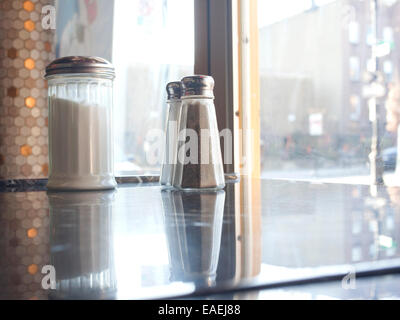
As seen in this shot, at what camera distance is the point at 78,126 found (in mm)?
774

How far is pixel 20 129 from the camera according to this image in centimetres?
142

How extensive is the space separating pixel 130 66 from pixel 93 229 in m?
1.77

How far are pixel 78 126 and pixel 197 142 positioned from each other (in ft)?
0.71

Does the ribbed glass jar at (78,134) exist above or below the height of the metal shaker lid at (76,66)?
below

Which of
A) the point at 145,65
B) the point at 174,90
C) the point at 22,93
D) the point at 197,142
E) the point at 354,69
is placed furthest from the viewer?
the point at 354,69

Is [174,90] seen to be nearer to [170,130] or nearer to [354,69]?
[170,130]

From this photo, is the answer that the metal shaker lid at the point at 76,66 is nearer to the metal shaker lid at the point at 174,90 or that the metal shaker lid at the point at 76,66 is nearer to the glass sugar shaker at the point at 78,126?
the glass sugar shaker at the point at 78,126

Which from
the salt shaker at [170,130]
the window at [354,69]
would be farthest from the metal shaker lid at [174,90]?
the window at [354,69]

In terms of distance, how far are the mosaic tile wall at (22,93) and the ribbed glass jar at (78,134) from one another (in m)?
0.69

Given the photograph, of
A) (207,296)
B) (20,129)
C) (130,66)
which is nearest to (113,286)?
(207,296)

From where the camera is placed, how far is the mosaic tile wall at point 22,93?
1399 mm

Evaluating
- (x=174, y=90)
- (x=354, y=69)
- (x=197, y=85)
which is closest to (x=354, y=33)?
(x=354, y=69)

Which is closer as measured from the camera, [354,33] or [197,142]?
[197,142]
